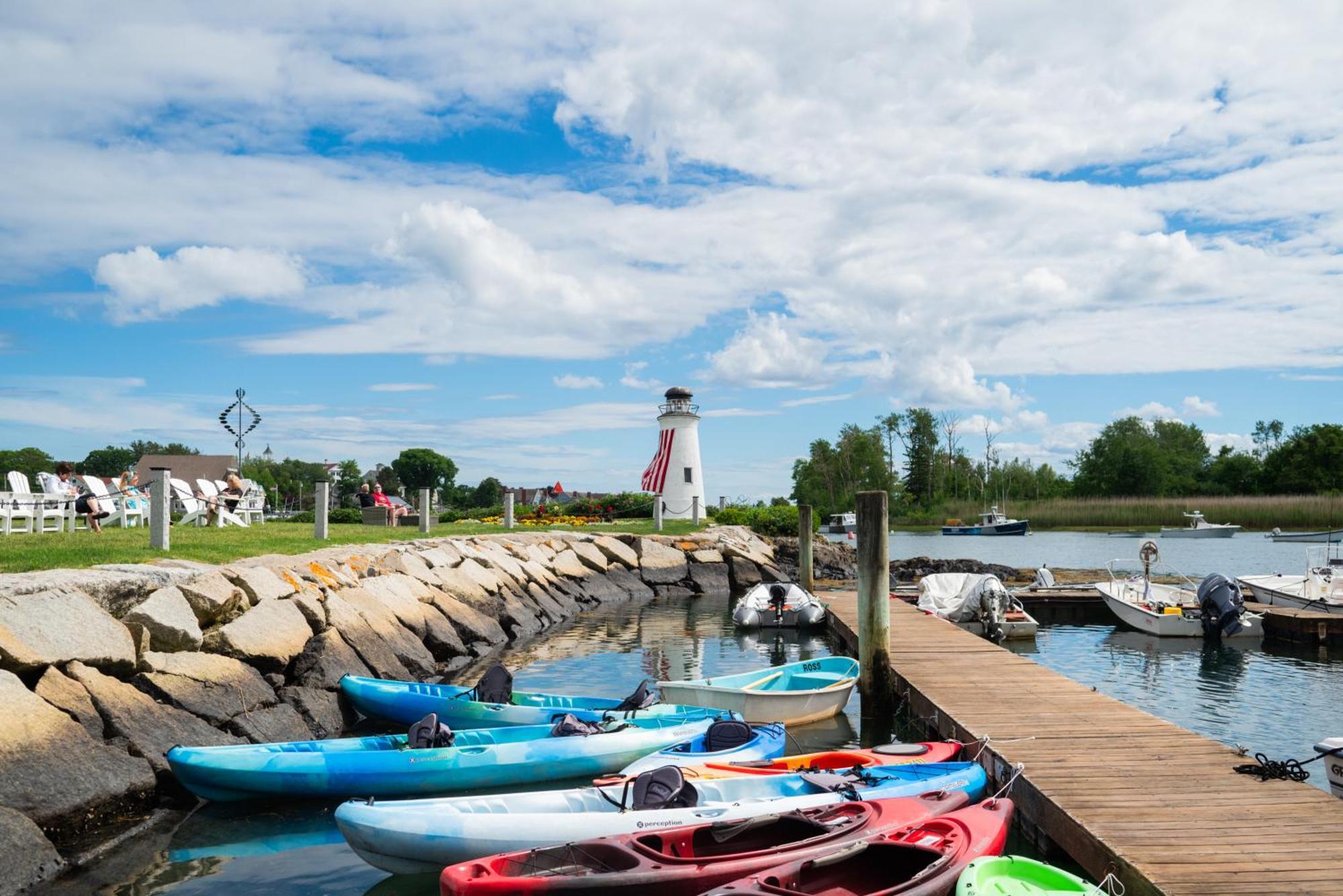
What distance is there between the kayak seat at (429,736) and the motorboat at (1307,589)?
830 inches

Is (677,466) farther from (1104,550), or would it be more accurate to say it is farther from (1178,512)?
A: (1178,512)

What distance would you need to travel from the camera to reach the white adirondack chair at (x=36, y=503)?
16.7 m

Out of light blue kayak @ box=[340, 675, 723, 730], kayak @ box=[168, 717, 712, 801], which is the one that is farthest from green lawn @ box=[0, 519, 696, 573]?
kayak @ box=[168, 717, 712, 801]

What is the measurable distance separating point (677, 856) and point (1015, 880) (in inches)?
87.4

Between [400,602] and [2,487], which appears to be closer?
[400,602]

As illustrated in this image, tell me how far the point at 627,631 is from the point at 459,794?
1265cm

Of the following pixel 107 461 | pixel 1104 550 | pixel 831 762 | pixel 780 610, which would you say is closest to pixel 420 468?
pixel 107 461

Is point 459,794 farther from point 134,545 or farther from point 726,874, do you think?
point 134,545

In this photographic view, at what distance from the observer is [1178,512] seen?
65.2 meters

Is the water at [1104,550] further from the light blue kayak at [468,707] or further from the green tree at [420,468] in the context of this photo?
the green tree at [420,468]

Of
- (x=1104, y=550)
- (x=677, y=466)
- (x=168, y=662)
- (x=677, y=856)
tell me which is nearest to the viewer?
(x=677, y=856)

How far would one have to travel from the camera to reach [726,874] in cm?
623

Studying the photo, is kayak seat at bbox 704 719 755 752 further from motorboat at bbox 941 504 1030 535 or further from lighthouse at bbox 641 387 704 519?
motorboat at bbox 941 504 1030 535

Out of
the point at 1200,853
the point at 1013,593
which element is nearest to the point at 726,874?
the point at 1200,853
